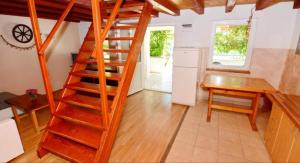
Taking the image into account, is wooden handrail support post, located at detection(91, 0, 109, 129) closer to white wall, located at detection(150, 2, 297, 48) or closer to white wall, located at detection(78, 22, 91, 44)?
white wall, located at detection(150, 2, 297, 48)

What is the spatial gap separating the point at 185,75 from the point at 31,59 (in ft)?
13.6

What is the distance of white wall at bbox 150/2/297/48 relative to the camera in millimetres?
3143

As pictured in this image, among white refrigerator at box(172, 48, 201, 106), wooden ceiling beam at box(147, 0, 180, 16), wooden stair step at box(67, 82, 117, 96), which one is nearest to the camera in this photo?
wooden stair step at box(67, 82, 117, 96)

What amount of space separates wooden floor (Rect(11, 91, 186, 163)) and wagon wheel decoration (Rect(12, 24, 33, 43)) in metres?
1.97

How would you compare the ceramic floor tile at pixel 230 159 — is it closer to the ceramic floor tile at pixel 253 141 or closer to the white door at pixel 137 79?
the ceramic floor tile at pixel 253 141

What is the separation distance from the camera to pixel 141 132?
2779mm

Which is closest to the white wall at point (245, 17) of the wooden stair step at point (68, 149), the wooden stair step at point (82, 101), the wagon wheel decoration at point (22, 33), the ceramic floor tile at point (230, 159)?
the ceramic floor tile at point (230, 159)

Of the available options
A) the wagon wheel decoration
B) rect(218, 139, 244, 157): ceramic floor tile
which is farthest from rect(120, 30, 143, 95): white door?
rect(218, 139, 244, 157): ceramic floor tile

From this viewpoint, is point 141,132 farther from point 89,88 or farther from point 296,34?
point 296,34

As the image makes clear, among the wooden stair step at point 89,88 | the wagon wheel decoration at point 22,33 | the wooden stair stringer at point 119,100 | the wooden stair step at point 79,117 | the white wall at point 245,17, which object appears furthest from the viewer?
the wagon wheel decoration at point 22,33

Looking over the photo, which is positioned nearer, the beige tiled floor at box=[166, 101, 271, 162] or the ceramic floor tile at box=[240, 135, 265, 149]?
the beige tiled floor at box=[166, 101, 271, 162]

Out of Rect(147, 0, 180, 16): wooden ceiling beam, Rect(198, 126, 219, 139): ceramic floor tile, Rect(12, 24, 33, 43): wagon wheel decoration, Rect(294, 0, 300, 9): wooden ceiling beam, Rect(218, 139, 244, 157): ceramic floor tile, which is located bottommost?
Rect(218, 139, 244, 157): ceramic floor tile

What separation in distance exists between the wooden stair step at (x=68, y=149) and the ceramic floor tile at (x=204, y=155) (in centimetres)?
141

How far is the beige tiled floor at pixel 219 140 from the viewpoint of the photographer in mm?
2166
